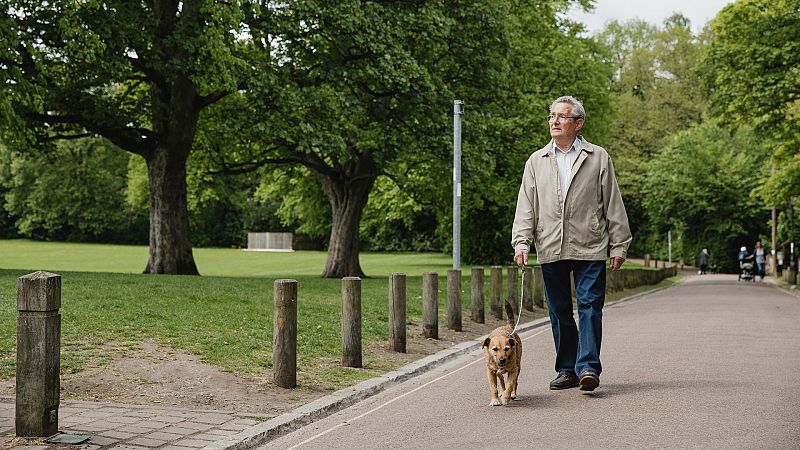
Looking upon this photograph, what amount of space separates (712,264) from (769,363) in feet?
179

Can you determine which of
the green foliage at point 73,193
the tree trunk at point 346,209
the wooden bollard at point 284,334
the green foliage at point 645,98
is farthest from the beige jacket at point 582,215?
the green foliage at point 73,193

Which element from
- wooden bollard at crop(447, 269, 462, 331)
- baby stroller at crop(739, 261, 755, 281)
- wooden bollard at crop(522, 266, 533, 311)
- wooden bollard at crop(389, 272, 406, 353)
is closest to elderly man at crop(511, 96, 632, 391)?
wooden bollard at crop(389, 272, 406, 353)

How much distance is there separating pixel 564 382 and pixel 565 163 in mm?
1741

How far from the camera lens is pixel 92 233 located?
7788cm

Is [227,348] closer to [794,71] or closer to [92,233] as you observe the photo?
[794,71]

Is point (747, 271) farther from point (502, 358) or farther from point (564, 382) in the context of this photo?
point (502, 358)

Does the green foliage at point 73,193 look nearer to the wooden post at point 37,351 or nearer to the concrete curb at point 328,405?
the concrete curb at point 328,405

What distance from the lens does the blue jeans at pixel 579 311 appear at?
7.47 m

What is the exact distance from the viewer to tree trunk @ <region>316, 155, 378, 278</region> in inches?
1128

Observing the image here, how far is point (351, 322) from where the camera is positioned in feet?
31.5

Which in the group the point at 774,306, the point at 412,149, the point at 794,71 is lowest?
the point at 774,306

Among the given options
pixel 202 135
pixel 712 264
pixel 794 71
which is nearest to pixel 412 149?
pixel 202 135

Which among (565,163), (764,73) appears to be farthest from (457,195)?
(764,73)

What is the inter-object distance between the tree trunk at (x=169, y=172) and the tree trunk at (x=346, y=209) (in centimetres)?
611
